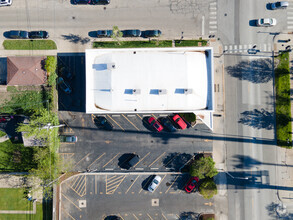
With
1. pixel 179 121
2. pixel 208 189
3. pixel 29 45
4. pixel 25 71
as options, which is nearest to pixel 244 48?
pixel 179 121

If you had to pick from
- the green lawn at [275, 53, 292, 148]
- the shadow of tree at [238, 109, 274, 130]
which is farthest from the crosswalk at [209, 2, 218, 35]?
the shadow of tree at [238, 109, 274, 130]

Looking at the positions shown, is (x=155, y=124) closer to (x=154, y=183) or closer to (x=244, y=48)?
(x=154, y=183)

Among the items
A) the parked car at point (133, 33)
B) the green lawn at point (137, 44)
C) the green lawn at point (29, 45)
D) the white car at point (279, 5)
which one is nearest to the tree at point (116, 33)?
the green lawn at point (137, 44)

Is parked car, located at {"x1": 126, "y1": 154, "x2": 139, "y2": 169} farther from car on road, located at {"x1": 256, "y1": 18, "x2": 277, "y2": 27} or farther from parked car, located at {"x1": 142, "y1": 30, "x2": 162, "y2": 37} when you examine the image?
car on road, located at {"x1": 256, "y1": 18, "x2": 277, "y2": 27}

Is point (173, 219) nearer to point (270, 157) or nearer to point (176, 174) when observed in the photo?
point (176, 174)

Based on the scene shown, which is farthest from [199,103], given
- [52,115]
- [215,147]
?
[52,115]

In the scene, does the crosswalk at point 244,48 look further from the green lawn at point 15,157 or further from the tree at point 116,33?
the green lawn at point 15,157
